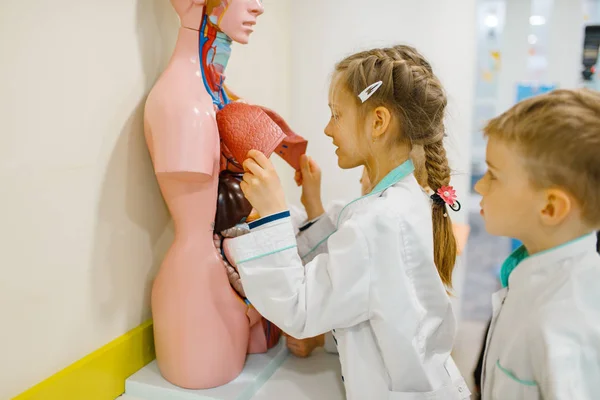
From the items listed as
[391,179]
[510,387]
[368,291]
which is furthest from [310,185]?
[510,387]

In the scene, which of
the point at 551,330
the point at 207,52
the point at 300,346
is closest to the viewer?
the point at 551,330

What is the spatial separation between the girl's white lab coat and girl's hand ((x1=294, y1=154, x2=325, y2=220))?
30cm

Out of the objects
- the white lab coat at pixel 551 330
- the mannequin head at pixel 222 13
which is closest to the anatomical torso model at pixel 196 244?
the mannequin head at pixel 222 13

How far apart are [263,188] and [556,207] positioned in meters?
0.43

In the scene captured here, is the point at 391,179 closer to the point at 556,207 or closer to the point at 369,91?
the point at 369,91

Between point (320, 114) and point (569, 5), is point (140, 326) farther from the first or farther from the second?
point (569, 5)

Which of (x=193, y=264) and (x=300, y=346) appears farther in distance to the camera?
(x=300, y=346)

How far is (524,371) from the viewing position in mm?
660

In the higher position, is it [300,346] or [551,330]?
[551,330]

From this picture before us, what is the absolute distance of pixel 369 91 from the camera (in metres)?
0.90

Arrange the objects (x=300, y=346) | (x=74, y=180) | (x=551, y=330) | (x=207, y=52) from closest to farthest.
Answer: (x=551, y=330)
(x=74, y=180)
(x=207, y=52)
(x=300, y=346)

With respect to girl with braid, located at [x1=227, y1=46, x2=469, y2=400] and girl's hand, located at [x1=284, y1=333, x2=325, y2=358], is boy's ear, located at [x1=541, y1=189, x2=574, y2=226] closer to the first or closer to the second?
girl with braid, located at [x1=227, y1=46, x2=469, y2=400]

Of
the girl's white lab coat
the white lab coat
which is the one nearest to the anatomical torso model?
the girl's white lab coat

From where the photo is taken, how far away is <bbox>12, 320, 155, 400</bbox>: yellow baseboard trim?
79cm
